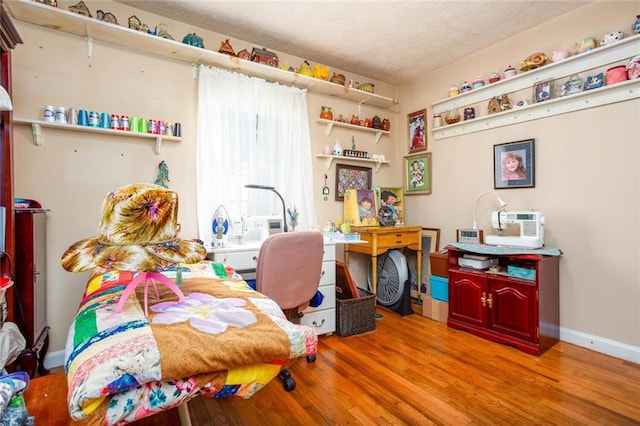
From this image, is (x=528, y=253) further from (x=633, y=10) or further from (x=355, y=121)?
(x=355, y=121)

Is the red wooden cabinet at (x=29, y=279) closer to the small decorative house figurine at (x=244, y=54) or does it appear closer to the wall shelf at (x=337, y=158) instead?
the small decorative house figurine at (x=244, y=54)

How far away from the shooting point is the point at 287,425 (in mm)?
1521

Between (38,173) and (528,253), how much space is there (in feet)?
10.9

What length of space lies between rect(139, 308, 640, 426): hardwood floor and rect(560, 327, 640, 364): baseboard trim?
6cm

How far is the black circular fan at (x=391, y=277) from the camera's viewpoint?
310cm

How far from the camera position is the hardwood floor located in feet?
5.16

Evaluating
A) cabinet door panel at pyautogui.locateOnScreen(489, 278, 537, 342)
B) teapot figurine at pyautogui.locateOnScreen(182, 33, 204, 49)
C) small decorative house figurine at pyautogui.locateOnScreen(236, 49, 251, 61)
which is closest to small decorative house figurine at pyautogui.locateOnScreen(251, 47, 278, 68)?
small decorative house figurine at pyautogui.locateOnScreen(236, 49, 251, 61)

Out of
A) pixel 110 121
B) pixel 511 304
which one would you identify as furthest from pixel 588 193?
pixel 110 121

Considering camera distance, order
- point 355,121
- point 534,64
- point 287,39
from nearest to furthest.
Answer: point 534,64
point 287,39
point 355,121

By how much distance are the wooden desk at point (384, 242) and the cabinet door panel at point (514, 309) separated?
0.86 m

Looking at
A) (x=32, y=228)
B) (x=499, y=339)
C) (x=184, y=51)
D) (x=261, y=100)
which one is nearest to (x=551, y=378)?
(x=499, y=339)

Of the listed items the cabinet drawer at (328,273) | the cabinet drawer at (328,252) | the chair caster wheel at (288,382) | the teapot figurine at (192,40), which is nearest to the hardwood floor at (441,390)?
the chair caster wheel at (288,382)

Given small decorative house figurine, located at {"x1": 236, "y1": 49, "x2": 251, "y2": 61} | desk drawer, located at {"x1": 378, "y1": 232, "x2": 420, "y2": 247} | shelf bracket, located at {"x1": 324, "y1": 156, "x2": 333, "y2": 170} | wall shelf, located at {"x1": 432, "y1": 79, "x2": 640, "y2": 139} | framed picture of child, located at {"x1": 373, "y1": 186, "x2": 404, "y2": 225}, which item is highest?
small decorative house figurine, located at {"x1": 236, "y1": 49, "x2": 251, "y2": 61}

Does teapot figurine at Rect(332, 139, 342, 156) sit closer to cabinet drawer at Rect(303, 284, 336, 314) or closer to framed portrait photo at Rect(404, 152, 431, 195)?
framed portrait photo at Rect(404, 152, 431, 195)
